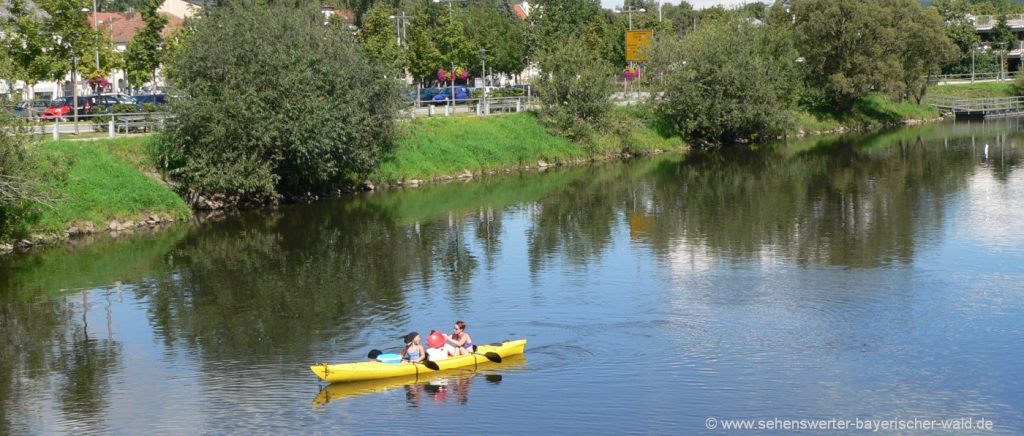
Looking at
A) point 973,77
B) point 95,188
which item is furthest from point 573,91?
point 973,77

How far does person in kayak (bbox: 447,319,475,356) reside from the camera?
2738cm

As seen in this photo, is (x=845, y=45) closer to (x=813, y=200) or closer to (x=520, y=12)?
(x=813, y=200)

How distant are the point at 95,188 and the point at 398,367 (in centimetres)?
2624

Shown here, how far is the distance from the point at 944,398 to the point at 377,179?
1562 inches

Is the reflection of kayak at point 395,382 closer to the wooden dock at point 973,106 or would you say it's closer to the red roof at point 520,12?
the wooden dock at point 973,106

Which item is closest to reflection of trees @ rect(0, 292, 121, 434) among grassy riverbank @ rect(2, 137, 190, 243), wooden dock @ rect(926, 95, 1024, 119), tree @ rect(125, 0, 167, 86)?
grassy riverbank @ rect(2, 137, 190, 243)

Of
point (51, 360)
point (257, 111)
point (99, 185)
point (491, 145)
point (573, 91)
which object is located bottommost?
point (51, 360)

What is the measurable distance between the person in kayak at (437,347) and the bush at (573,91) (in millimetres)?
45088

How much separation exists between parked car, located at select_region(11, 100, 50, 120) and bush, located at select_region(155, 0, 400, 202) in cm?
574

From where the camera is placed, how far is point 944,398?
79.6 feet

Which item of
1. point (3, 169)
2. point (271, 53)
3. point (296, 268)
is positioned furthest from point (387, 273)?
point (271, 53)

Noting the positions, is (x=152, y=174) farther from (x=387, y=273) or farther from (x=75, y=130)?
(x=387, y=273)

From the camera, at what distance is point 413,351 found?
87.9 feet

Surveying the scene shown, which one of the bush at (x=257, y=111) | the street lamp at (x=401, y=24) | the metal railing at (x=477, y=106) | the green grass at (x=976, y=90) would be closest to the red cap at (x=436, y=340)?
the bush at (x=257, y=111)
